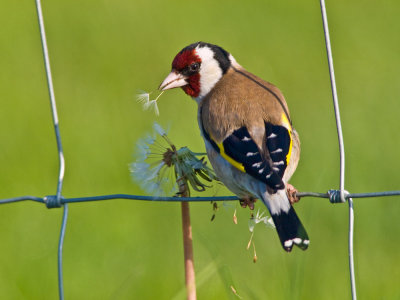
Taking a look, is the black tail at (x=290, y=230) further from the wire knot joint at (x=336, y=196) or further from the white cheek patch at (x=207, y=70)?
the white cheek patch at (x=207, y=70)

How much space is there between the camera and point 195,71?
400 centimetres

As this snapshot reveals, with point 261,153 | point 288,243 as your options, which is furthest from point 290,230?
point 261,153

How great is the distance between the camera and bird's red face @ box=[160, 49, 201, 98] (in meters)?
3.99

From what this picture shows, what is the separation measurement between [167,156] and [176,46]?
455cm

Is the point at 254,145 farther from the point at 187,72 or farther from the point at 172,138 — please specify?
the point at 172,138

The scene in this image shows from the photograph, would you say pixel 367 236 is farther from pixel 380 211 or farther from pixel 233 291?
pixel 233 291

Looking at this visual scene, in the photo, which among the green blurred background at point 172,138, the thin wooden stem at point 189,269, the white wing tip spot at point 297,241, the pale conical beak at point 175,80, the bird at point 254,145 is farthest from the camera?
the green blurred background at point 172,138

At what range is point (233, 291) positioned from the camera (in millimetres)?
2715

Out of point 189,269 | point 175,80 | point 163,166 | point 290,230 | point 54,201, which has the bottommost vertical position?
point 189,269

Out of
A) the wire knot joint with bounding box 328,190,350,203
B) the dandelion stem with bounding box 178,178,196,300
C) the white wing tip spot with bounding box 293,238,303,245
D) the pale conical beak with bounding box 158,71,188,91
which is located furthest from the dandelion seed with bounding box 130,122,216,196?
the pale conical beak with bounding box 158,71,188,91

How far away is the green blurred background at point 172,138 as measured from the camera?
4656 mm

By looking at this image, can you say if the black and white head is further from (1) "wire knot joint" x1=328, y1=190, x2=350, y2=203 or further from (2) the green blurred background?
(1) "wire knot joint" x1=328, y1=190, x2=350, y2=203

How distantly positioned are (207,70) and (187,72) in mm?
97

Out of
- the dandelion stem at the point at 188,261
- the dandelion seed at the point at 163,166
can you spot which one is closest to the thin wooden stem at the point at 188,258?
the dandelion stem at the point at 188,261
